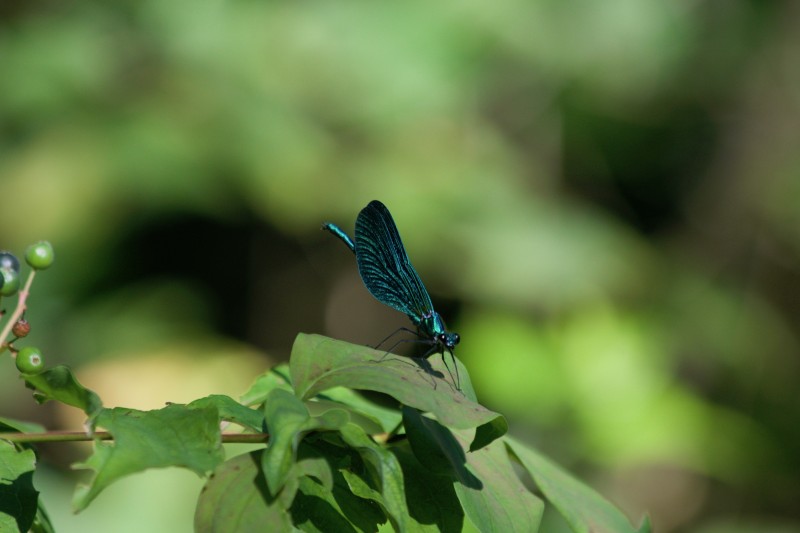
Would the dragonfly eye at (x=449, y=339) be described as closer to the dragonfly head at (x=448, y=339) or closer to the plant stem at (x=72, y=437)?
the dragonfly head at (x=448, y=339)

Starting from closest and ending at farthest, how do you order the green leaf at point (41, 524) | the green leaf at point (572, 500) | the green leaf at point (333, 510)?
the green leaf at point (333, 510) < the green leaf at point (41, 524) < the green leaf at point (572, 500)

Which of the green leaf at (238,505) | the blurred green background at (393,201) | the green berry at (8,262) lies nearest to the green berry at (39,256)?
the green berry at (8,262)

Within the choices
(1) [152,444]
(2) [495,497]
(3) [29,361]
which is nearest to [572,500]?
(2) [495,497]

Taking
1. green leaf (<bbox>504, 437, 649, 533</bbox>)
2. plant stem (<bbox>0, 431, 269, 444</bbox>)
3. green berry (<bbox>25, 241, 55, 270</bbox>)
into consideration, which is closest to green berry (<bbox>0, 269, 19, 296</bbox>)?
green berry (<bbox>25, 241, 55, 270</bbox>)

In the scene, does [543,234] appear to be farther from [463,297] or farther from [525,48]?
[525,48]

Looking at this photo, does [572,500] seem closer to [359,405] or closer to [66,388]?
[359,405]

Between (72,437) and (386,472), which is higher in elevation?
(386,472)

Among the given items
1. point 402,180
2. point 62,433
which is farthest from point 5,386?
point 62,433
